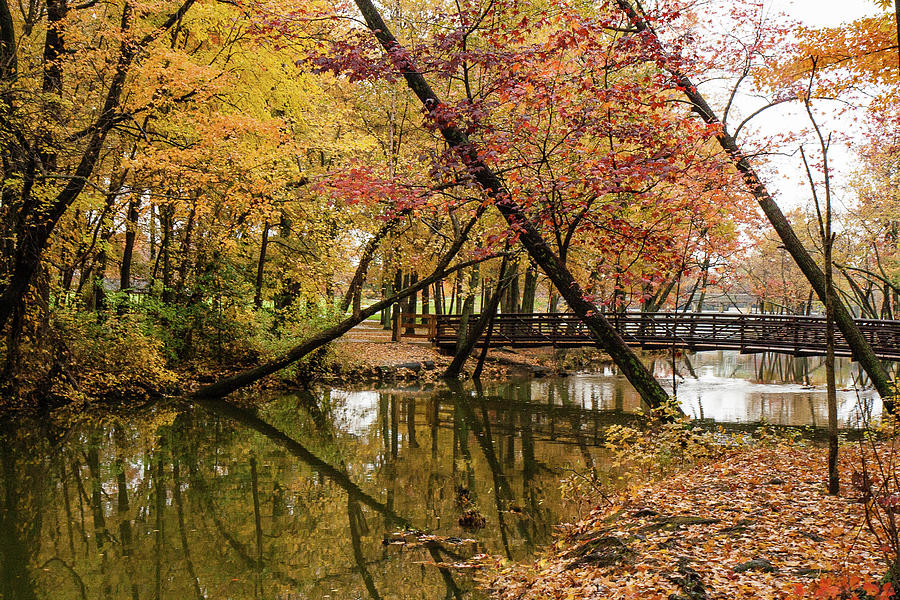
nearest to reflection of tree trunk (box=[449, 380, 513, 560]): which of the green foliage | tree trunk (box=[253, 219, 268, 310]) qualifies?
tree trunk (box=[253, 219, 268, 310])

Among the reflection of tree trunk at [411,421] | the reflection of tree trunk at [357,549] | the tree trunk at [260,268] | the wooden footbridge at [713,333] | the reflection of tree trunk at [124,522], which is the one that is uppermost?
the tree trunk at [260,268]

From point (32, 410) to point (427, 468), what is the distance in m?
8.21

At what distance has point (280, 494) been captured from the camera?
7660 mm

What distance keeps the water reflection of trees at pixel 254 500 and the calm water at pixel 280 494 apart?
0.08ft

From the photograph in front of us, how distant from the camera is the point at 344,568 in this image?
18.0 feet

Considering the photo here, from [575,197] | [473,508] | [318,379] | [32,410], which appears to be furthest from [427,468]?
[318,379]

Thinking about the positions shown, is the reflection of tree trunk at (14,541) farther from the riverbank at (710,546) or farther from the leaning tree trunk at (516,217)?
the leaning tree trunk at (516,217)

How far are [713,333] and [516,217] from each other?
597 inches

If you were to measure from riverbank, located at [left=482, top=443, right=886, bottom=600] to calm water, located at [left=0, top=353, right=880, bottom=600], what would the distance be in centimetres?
68

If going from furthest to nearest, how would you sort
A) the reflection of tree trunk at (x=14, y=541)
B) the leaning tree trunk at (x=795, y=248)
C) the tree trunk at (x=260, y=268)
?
the tree trunk at (x=260, y=268) → the leaning tree trunk at (x=795, y=248) → the reflection of tree trunk at (x=14, y=541)

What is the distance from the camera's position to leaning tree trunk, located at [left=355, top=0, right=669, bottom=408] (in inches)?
303

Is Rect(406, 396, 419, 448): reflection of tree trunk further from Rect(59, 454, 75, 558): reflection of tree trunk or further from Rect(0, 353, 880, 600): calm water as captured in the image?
Rect(59, 454, 75, 558): reflection of tree trunk

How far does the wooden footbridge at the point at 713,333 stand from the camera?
737 inches

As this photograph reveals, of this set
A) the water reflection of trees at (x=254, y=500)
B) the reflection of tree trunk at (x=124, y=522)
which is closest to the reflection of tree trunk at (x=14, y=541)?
the water reflection of trees at (x=254, y=500)
